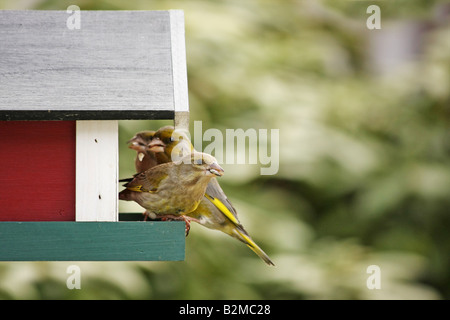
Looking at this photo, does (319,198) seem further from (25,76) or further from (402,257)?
(25,76)

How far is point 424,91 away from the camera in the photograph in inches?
186

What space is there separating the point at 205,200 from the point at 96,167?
1.94 feet

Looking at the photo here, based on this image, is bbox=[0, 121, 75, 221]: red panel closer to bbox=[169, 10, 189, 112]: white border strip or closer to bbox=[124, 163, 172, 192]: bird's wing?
bbox=[124, 163, 172, 192]: bird's wing

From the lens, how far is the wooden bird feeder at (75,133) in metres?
2.15

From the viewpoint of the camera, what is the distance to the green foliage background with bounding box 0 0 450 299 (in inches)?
150

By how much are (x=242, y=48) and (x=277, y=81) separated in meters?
0.33

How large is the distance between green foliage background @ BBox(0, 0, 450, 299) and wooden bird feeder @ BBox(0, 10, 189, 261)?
1.21 m

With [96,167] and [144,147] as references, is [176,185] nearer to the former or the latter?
[96,167]

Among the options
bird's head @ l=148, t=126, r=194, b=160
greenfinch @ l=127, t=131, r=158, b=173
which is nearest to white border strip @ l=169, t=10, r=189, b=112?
bird's head @ l=148, t=126, r=194, b=160

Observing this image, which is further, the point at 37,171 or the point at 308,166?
the point at 308,166

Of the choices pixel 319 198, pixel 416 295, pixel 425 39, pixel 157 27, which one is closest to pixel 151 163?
pixel 157 27

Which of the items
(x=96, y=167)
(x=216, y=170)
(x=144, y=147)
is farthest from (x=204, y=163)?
(x=144, y=147)

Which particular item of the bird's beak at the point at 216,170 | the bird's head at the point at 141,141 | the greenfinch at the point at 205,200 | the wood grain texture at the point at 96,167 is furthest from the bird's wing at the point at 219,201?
the wood grain texture at the point at 96,167

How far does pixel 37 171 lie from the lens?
2.29 m
